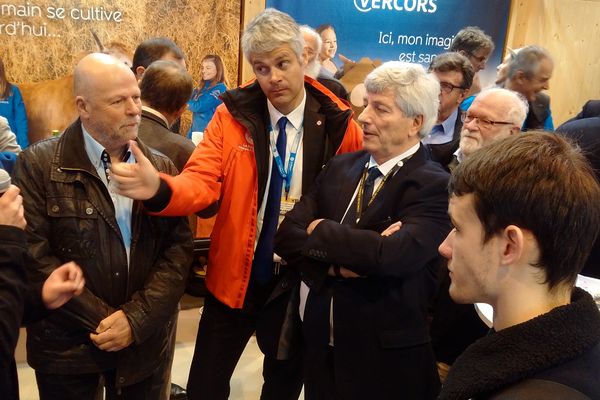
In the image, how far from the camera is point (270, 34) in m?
1.93

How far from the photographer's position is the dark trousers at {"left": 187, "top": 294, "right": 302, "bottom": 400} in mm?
2123

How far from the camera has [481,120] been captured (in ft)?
7.59

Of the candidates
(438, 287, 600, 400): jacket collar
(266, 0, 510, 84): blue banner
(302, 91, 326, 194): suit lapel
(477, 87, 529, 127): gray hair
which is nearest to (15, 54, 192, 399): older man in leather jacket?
(302, 91, 326, 194): suit lapel

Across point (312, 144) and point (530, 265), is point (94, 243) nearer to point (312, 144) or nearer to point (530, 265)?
point (312, 144)

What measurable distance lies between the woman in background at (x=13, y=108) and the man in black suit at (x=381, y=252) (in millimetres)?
2701

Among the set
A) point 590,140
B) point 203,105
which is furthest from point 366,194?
point 203,105

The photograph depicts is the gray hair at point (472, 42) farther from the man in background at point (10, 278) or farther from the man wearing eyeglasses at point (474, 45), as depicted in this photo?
the man in background at point (10, 278)

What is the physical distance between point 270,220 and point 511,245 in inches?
48.3

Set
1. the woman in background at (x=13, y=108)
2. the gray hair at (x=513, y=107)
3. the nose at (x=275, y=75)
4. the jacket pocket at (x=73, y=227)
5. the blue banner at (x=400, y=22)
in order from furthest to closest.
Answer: the blue banner at (x=400, y=22) → the woman in background at (x=13, y=108) → the gray hair at (x=513, y=107) → the nose at (x=275, y=75) → the jacket pocket at (x=73, y=227)

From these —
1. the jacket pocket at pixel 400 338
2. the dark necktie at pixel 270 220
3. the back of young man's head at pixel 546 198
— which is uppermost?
the back of young man's head at pixel 546 198

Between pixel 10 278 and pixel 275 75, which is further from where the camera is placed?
pixel 275 75

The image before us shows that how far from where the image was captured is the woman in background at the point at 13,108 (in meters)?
3.62

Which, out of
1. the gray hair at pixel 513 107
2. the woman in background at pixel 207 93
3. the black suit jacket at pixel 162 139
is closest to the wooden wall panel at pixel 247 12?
the woman in background at pixel 207 93

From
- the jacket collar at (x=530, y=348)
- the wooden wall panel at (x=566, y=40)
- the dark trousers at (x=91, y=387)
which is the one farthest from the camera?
the wooden wall panel at (x=566, y=40)
